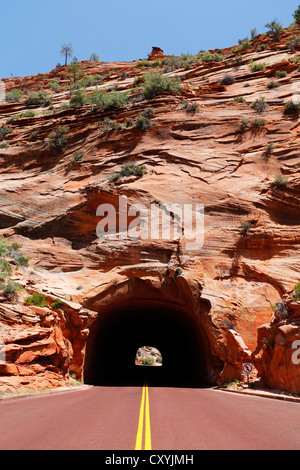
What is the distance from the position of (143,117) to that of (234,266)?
13183 mm

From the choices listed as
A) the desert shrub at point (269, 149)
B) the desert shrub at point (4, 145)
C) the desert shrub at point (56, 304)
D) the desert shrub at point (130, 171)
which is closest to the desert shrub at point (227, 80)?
the desert shrub at point (269, 149)

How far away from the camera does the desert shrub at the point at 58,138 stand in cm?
2889

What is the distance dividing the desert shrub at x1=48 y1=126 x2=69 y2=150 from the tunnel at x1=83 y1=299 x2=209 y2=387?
13044 millimetres

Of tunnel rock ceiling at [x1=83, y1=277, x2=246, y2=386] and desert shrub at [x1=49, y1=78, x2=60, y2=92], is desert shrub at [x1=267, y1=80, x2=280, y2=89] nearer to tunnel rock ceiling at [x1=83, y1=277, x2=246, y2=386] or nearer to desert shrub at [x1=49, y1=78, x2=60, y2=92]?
tunnel rock ceiling at [x1=83, y1=277, x2=246, y2=386]

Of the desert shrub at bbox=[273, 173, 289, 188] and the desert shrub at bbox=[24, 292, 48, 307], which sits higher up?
the desert shrub at bbox=[273, 173, 289, 188]

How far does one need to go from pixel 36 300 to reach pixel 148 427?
12.4 metres

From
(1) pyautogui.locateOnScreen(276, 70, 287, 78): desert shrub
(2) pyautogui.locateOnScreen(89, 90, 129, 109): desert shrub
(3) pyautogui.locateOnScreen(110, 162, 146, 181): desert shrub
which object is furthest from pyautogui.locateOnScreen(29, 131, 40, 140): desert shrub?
(1) pyautogui.locateOnScreen(276, 70, 287, 78): desert shrub

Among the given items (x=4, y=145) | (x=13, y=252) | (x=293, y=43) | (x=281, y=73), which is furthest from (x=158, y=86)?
(x=13, y=252)

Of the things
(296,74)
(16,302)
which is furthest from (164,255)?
(296,74)

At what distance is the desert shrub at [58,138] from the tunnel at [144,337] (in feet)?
42.8

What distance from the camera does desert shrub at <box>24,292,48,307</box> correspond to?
18.4 meters

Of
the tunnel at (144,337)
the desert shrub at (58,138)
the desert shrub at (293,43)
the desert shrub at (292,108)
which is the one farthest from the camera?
the desert shrub at (293,43)

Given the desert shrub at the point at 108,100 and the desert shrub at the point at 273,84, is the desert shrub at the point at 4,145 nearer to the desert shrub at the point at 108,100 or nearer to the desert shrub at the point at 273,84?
the desert shrub at the point at 108,100

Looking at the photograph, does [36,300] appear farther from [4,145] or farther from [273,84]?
[273,84]
